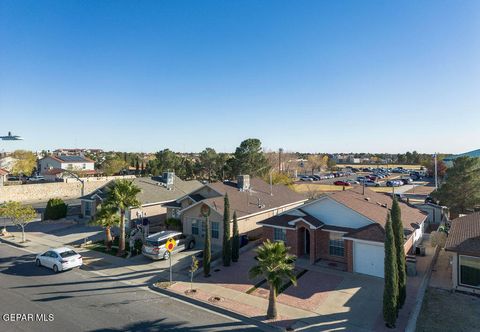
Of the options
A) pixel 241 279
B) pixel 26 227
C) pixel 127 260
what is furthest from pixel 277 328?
pixel 26 227

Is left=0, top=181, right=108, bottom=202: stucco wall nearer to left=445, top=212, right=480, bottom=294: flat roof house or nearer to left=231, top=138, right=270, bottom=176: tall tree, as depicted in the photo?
left=231, top=138, right=270, bottom=176: tall tree

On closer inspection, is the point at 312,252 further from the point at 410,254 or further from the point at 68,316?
the point at 68,316

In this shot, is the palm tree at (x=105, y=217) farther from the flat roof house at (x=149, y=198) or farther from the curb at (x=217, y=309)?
the curb at (x=217, y=309)

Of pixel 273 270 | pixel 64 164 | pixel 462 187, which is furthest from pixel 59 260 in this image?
pixel 64 164

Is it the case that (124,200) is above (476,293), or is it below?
above

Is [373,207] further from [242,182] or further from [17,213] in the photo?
[17,213]

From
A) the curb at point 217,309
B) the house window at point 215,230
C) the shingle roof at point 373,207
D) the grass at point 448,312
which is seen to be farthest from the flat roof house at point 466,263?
the house window at point 215,230
